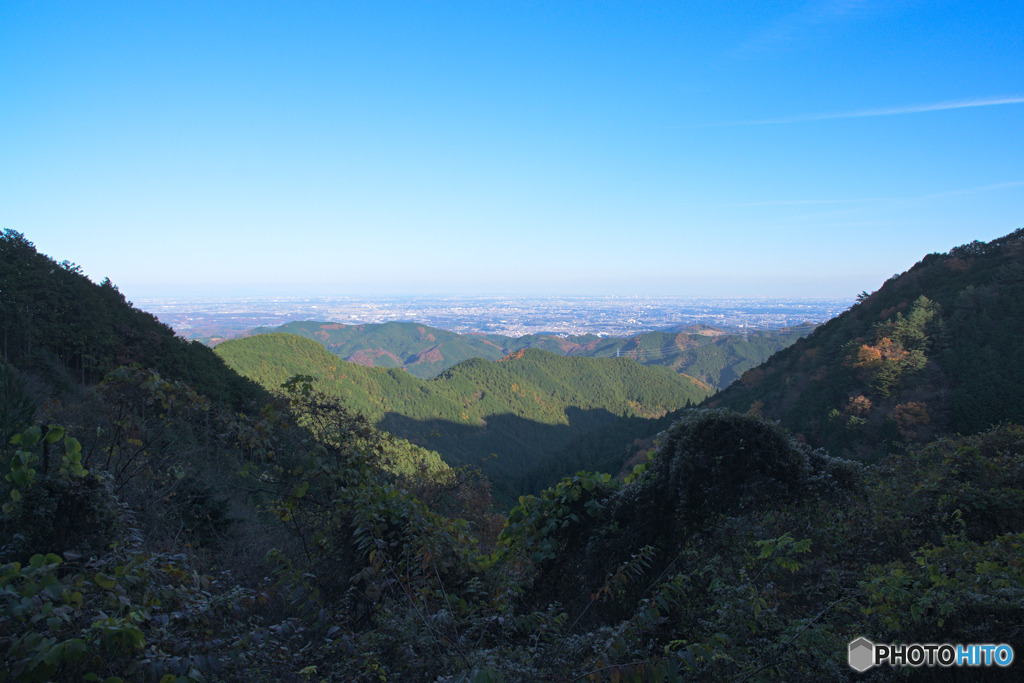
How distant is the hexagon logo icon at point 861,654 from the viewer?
270 cm

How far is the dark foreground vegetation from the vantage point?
2.68 metres

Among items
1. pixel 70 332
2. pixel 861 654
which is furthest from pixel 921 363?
pixel 70 332

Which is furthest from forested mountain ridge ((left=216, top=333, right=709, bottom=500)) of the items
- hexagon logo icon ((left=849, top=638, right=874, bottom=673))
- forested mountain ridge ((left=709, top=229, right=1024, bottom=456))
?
hexagon logo icon ((left=849, top=638, right=874, bottom=673))

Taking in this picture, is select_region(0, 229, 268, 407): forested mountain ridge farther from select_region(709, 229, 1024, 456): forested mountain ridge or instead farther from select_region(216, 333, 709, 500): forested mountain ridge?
select_region(216, 333, 709, 500): forested mountain ridge

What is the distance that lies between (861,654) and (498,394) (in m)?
119

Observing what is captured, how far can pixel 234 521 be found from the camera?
8602 millimetres

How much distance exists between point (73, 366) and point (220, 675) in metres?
25.3

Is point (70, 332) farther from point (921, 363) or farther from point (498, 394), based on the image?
point (498, 394)

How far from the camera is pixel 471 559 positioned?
505 centimetres

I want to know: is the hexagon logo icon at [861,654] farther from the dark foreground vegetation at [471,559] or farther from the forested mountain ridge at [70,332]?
the forested mountain ridge at [70,332]

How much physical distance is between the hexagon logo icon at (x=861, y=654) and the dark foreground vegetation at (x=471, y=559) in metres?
0.07

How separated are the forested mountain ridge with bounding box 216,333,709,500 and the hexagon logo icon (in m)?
50.2

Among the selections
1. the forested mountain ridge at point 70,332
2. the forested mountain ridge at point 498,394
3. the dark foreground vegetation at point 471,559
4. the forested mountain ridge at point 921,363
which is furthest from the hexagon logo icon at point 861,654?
the forested mountain ridge at point 498,394

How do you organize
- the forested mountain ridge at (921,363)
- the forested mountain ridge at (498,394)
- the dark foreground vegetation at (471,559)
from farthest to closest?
1. the forested mountain ridge at (498,394)
2. the forested mountain ridge at (921,363)
3. the dark foreground vegetation at (471,559)
